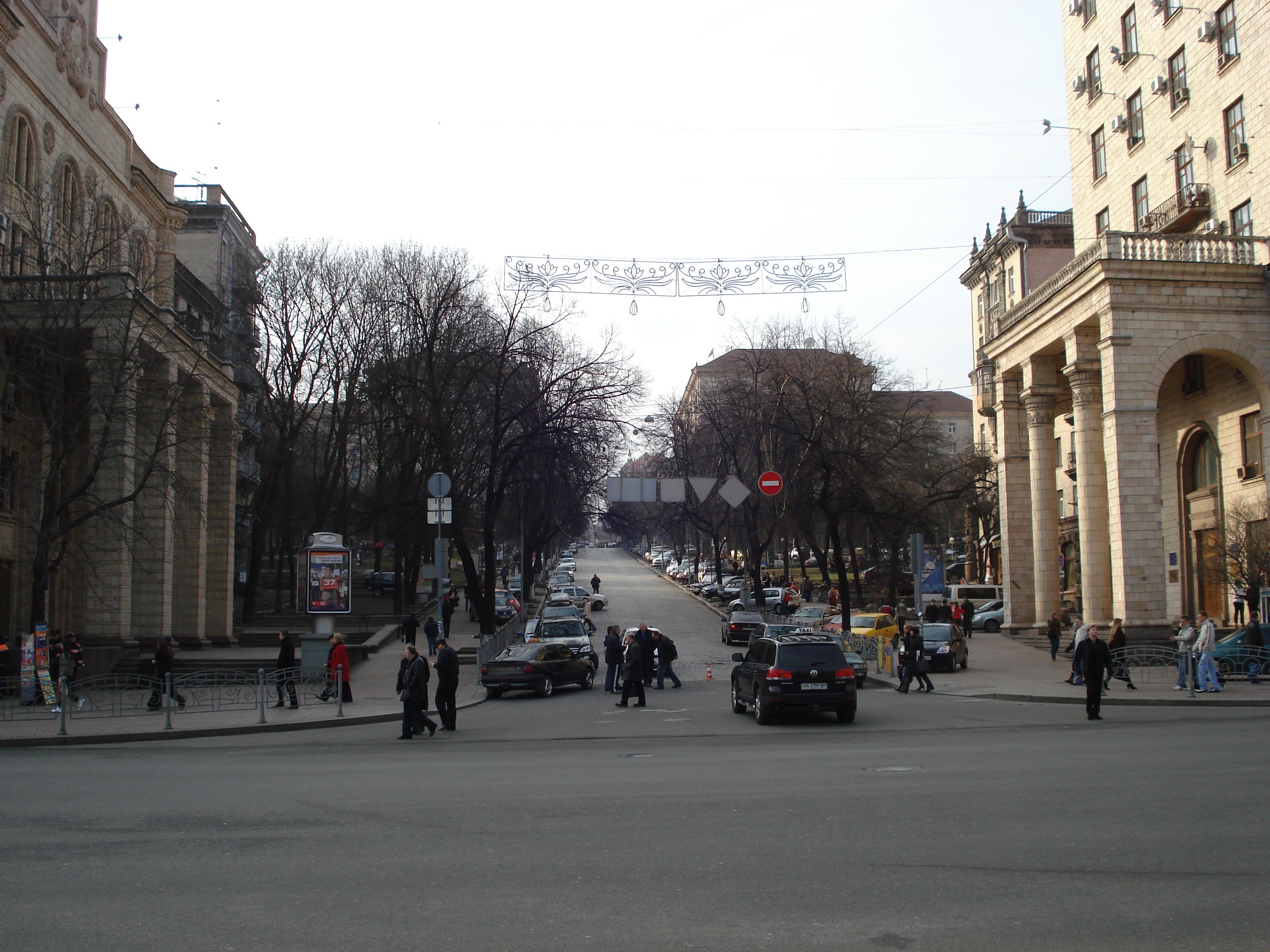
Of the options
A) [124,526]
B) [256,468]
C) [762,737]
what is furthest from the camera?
[256,468]

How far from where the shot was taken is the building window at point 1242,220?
33.3 metres

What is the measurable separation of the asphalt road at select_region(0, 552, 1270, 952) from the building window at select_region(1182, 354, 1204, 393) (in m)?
24.8

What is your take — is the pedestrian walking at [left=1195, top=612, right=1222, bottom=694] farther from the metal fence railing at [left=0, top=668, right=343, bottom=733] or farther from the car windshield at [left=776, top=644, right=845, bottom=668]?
the metal fence railing at [left=0, top=668, right=343, bottom=733]

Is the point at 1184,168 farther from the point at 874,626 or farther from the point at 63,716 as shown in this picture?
the point at 63,716

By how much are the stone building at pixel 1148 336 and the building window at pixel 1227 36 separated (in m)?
0.06

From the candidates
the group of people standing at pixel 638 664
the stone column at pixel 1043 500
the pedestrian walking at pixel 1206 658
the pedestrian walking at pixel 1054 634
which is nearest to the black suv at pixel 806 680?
the group of people standing at pixel 638 664

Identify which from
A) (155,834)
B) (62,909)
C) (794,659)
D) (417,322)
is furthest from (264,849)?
(417,322)

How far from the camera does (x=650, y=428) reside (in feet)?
194

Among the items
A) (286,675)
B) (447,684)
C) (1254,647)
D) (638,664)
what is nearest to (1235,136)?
(1254,647)

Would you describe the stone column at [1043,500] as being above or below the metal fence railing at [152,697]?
above

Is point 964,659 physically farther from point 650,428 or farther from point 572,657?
point 650,428

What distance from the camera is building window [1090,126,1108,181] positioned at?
40.4m

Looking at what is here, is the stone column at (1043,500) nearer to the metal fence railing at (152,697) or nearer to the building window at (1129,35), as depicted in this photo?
the building window at (1129,35)

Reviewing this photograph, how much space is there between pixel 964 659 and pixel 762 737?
16.7 meters
